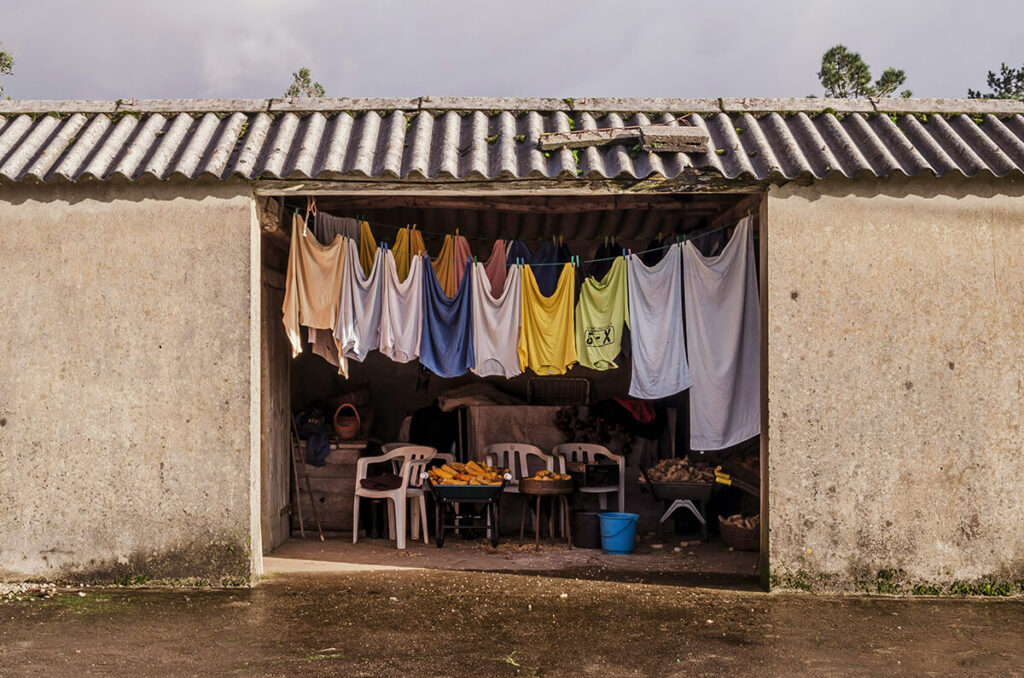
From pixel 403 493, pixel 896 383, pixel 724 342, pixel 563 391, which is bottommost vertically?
pixel 403 493

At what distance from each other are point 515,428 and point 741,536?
3.00 m

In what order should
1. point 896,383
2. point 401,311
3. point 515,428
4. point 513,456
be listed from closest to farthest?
point 896,383 < point 401,311 < point 513,456 < point 515,428

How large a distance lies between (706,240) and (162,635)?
20.8ft

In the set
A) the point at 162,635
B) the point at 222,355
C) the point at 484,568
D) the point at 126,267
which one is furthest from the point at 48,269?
the point at 484,568

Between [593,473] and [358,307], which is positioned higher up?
[358,307]

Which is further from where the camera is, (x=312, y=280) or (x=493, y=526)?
(x=493, y=526)

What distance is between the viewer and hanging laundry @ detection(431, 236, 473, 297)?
9.12 m

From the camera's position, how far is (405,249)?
912 centimetres

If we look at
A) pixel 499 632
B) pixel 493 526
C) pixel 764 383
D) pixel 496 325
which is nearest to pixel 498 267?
pixel 496 325

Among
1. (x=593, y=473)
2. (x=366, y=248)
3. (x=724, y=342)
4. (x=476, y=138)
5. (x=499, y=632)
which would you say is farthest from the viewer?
(x=593, y=473)

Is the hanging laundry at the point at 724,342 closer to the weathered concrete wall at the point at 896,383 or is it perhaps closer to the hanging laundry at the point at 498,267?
the weathered concrete wall at the point at 896,383

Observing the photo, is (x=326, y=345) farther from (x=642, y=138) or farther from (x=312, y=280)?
(x=642, y=138)

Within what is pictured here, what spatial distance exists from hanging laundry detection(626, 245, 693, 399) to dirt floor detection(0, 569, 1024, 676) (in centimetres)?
189

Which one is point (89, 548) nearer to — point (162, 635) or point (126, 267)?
point (162, 635)
